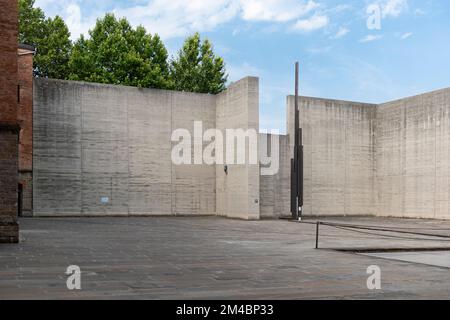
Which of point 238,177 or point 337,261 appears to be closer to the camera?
point 337,261

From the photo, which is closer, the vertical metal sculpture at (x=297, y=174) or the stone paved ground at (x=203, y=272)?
the stone paved ground at (x=203, y=272)

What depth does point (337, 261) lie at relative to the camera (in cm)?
1170

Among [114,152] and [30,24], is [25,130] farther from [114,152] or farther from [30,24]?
[30,24]

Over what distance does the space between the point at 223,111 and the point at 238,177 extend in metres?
4.95

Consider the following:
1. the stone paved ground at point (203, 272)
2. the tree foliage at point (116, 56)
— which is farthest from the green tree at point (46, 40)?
the stone paved ground at point (203, 272)

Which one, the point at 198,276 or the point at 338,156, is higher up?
the point at 338,156

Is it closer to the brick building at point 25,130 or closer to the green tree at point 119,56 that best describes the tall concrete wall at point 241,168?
the green tree at point 119,56

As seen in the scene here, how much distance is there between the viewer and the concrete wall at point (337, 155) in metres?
36.7

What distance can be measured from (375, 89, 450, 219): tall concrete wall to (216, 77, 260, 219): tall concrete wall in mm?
11581

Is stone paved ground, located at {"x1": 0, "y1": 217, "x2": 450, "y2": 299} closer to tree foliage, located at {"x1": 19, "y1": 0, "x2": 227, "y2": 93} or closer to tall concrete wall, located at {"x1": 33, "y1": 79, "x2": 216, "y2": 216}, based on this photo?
tall concrete wall, located at {"x1": 33, "y1": 79, "x2": 216, "y2": 216}

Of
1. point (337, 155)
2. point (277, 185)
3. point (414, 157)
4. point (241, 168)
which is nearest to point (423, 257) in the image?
point (241, 168)

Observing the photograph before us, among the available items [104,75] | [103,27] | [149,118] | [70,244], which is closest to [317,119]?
[149,118]

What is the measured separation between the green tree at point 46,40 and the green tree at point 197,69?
9.48 m

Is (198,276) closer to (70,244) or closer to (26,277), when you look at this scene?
(26,277)
